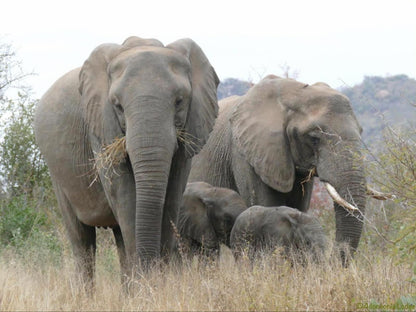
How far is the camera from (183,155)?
7918 millimetres

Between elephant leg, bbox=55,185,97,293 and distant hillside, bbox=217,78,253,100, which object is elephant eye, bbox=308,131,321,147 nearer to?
elephant leg, bbox=55,185,97,293

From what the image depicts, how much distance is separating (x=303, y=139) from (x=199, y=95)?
1712 mm

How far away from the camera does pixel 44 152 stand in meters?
9.22

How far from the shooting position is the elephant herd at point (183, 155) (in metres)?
7.40

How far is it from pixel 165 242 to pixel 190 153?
816mm

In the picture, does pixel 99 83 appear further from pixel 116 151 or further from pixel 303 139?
pixel 303 139

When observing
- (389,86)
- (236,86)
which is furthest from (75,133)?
(389,86)

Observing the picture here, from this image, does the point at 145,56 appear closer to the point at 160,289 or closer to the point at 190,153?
the point at 190,153

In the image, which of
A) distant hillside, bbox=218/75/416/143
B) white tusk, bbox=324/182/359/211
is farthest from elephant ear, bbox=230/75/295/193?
distant hillside, bbox=218/75/416/143

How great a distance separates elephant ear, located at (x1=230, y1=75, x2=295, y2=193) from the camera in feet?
31.4

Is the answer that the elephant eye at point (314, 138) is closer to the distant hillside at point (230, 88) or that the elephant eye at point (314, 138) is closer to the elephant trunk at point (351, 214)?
the elephant trunk at point (351, 214)

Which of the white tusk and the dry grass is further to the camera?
the white tusk

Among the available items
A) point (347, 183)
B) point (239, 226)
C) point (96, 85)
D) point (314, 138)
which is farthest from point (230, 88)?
point (96, 85)

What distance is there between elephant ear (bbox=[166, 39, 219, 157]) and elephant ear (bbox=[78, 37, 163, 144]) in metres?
0.37
